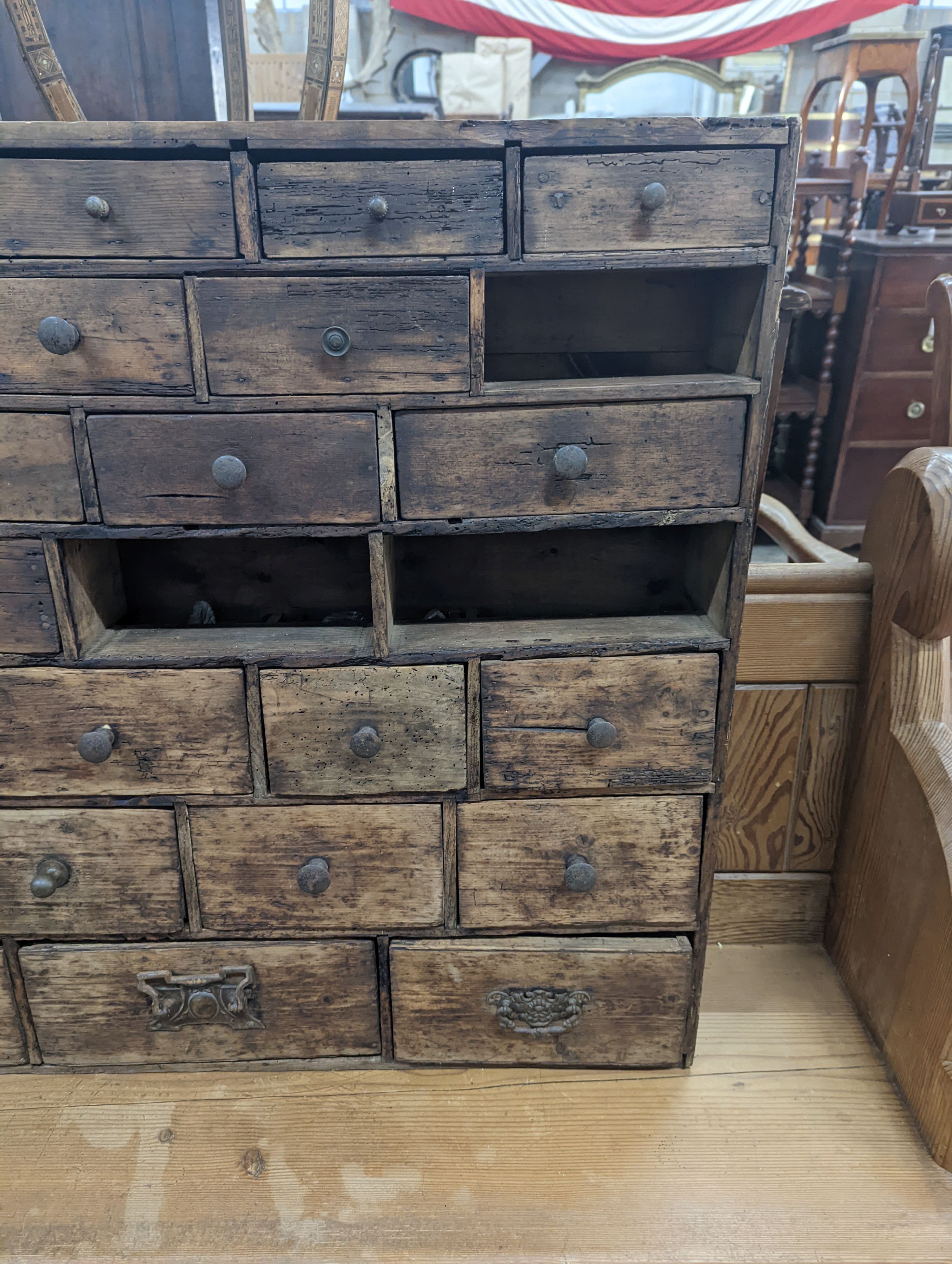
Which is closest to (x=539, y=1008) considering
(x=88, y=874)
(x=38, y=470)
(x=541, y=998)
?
(x=541, y=998)

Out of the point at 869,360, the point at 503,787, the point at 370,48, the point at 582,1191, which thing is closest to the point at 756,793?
the point at 503,787

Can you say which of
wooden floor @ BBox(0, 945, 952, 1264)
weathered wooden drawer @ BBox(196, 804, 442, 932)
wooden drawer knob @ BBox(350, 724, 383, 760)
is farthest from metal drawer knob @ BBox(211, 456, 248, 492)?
wooden floor @ BBox(0, 945, 952, 1264)

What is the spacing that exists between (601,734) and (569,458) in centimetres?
42

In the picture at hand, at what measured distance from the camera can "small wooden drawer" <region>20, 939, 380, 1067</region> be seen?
56.7 inches

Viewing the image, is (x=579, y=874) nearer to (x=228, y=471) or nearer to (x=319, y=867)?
(x=319, y=867)

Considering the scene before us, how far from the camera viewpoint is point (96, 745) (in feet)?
4.18

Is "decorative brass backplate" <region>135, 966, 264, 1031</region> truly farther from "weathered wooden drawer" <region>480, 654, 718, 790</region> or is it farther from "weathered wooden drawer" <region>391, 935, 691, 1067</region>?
"weathered wooden drawer" <region>480, 654, 718, 790</region>

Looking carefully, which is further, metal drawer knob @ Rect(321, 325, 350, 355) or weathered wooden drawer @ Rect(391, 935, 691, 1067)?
weathered wooden drawer @ Rect(391, 935, 691, 1067)

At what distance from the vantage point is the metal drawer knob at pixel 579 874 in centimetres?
138

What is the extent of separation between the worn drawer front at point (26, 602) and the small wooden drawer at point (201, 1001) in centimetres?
54

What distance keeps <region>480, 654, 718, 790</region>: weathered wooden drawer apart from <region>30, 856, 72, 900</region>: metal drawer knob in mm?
696

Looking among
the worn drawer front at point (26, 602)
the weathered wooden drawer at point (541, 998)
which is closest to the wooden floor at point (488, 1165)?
the weathered wooden drawer at point (541, 998)

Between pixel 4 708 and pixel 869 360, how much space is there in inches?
116

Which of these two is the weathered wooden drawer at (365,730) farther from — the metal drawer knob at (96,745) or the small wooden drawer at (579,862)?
the metal drawer knob at (96,745)
